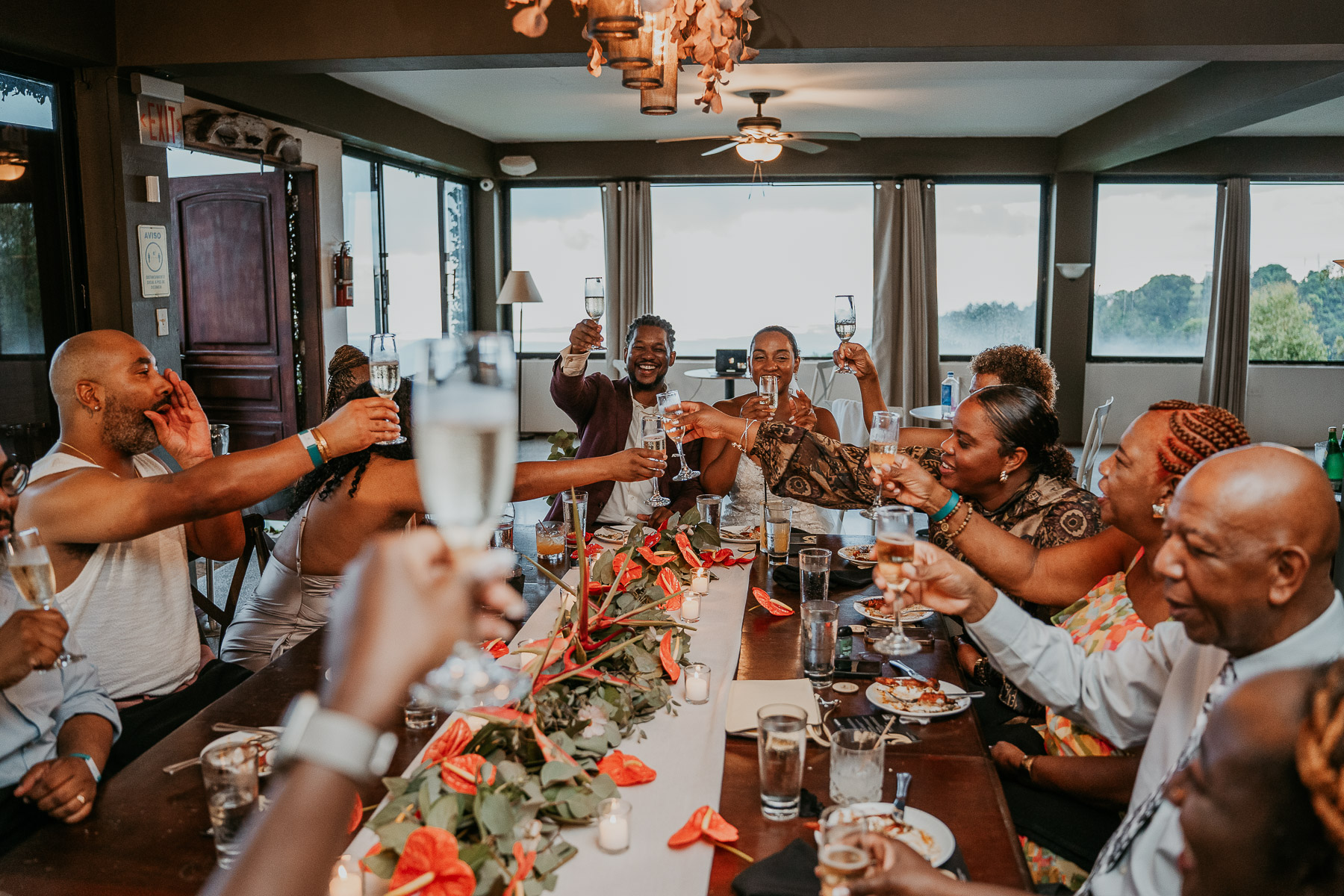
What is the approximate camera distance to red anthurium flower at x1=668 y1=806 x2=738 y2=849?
4.26ft

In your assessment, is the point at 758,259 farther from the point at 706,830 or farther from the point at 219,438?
the point at 706,830

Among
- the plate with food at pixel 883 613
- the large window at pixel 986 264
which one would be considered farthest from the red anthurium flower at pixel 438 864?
the large window at pixel 986 264

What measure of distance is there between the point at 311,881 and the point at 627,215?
925 centimetres

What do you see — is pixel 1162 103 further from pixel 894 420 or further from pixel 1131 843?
pixel 1131 843

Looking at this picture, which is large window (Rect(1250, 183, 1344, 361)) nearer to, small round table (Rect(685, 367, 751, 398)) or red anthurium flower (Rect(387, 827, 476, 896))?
small round table (Rect(685, 367, 751, 398))

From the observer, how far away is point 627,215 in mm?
9500

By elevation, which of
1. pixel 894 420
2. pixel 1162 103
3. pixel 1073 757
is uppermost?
pixel 1162 103

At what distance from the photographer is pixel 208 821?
4.62 ft

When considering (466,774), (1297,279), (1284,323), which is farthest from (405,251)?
(1297,279)

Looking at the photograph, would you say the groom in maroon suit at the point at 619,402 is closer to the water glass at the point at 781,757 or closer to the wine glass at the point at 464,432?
the water glass at the point at 781,757

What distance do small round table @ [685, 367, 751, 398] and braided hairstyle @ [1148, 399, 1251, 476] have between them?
5886mm

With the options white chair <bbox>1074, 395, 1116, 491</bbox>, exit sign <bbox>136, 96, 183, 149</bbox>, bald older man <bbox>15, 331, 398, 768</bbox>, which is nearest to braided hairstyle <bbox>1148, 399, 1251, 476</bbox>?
bald older man <bbox>15, 331, 398, 768</bbox>

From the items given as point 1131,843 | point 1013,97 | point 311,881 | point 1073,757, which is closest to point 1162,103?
point 1013,97

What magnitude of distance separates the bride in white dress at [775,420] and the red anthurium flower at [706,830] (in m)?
2.22
